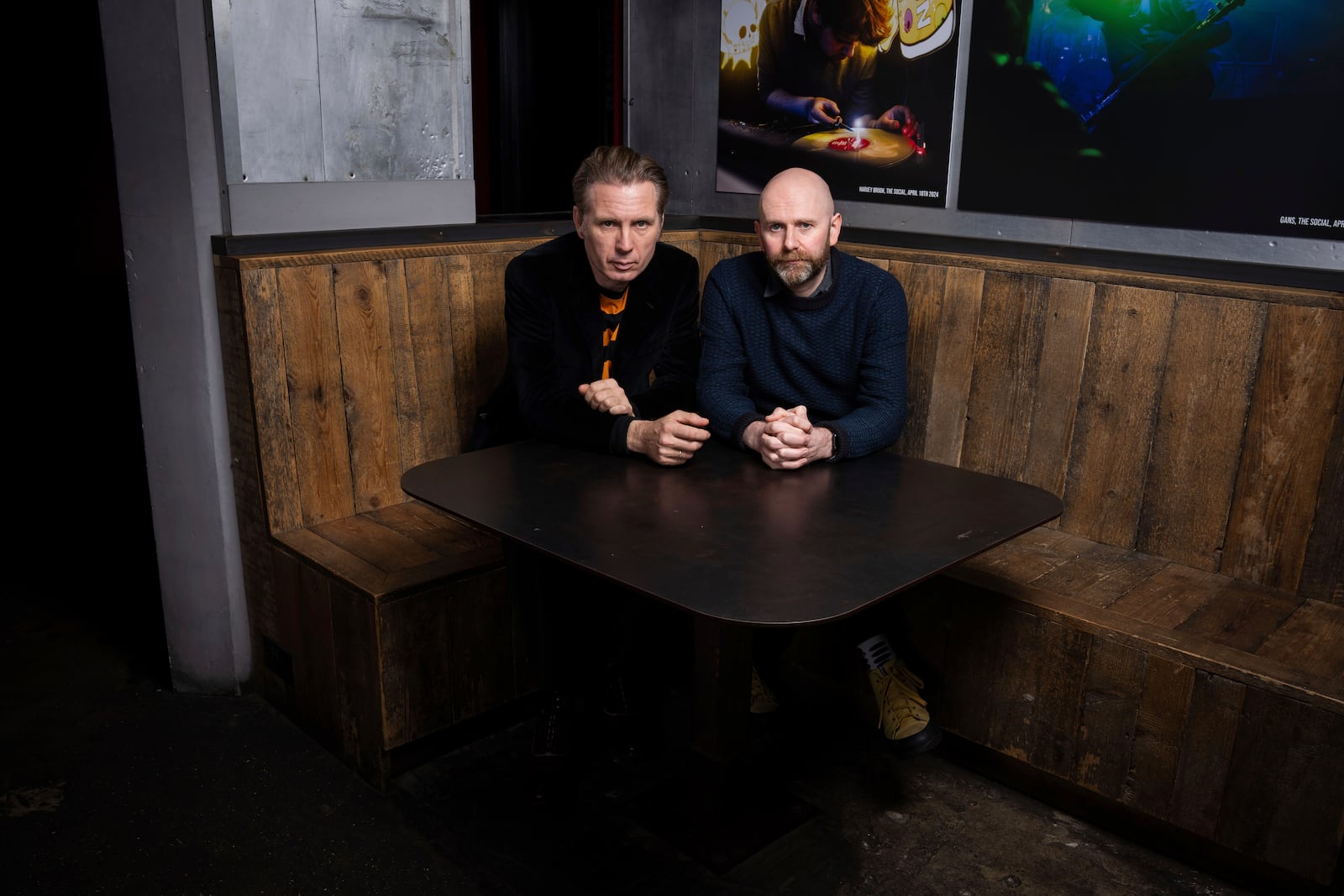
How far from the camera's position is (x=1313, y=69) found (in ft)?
7.70

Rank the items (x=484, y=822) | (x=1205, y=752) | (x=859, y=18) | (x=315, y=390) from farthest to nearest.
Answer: (x=859, y=18), (x=315, y=390), (x=484, y=822), (x=1205, y=752)

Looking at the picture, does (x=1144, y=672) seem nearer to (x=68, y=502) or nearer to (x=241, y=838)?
(x=241, y=838)

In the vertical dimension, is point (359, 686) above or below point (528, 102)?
below

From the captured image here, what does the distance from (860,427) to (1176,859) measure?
1.21m

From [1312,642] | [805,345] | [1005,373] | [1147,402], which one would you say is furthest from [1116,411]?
[805,345]

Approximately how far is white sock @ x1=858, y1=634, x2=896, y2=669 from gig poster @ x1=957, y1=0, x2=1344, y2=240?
50.6 inches

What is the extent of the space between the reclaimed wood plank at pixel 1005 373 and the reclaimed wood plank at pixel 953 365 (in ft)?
0.07

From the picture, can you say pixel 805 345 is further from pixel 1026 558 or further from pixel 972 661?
pixel 972 661

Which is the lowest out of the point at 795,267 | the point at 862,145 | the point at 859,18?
the point at 795,267

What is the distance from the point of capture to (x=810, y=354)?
9.04 feet

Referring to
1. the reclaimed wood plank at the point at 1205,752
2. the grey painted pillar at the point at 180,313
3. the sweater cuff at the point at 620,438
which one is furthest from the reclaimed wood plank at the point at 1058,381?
the grey painted pillar at the point at 180,313

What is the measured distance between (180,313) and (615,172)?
1.27 m

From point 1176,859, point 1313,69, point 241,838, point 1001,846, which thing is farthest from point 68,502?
point 1313,69

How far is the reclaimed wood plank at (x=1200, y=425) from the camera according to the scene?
2.50 metres
